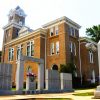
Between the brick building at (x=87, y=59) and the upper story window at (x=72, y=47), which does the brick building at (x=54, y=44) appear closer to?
the upper story window at (x=72, y=47)

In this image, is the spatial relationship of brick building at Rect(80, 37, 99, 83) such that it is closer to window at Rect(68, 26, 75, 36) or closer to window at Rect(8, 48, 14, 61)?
window at Rect(68, 26, 75, 36)

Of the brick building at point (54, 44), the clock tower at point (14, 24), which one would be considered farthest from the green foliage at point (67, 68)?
the clock tower at point (14, 24)

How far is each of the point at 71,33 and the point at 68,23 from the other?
2.02m

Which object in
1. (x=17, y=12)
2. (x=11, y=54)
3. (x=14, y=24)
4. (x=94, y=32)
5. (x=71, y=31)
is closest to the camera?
(x=71, y=31)

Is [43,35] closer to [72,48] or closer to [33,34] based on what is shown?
[33,34]

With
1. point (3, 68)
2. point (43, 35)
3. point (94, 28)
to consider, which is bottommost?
point (3, 68)

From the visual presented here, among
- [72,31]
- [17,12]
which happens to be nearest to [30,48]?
[72,31]

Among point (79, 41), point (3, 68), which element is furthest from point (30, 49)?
point (3, 68)

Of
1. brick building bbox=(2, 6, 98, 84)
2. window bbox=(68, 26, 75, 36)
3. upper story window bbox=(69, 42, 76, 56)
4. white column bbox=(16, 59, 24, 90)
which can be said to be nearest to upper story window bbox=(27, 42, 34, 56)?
brick building bbox=(2, 6, 98, 84)

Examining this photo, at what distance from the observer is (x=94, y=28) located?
47469 mm

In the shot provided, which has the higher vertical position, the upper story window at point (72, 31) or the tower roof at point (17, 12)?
the tower roof at point (17, 12)

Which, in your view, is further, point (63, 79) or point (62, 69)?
point (62, 69)

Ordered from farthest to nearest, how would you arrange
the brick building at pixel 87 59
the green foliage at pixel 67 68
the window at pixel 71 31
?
the brick building at pixel 87 59 < the window at pixel 71 31 < the green foliage at pixel 67 68

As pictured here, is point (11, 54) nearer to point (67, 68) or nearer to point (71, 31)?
point (71, 31)
